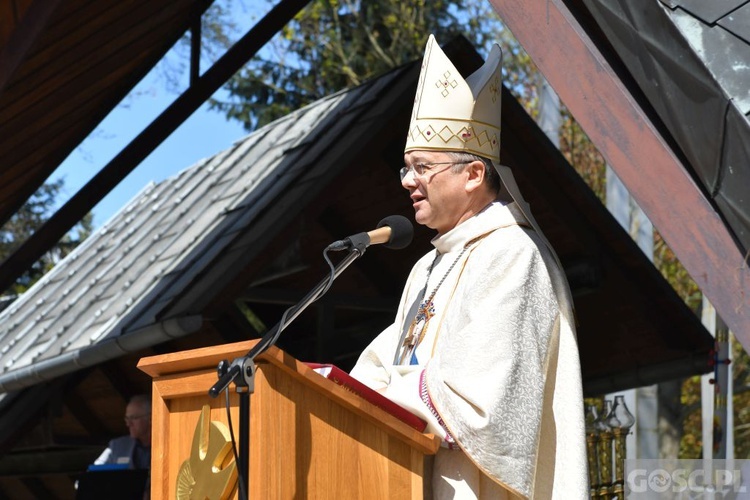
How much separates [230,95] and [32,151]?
1820 cm

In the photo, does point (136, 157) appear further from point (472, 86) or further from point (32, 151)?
point (472, 86)

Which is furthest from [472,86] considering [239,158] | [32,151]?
[239,158]

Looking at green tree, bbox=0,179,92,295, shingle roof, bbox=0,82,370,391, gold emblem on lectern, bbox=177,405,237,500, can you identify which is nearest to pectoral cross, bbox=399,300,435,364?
gold emblem on lectern, bbox=177,405,237,500

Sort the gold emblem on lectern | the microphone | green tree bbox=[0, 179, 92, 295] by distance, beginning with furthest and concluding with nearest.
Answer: green tree bbox=[0, 179, 92, 295] < the microphone < the gold emblem on lectern

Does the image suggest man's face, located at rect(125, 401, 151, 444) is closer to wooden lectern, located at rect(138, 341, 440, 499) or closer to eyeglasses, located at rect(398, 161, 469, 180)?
eyeglasses, located at rect(398, 161, 469, 180)

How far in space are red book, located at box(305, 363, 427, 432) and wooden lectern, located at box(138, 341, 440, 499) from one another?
1.0 inches

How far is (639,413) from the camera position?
1619 centimetres

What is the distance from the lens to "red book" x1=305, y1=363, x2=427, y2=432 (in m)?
2.93

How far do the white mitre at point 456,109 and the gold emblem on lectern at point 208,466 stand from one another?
3.95 feet

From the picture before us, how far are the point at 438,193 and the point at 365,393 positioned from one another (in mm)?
902

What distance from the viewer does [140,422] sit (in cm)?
834

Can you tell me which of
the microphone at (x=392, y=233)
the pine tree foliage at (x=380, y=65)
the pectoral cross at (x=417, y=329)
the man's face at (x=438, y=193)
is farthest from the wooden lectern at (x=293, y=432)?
the pine tree foliage at (x=380, y=65)

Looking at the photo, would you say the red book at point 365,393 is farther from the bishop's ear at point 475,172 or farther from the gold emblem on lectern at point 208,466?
the bishop's ear at point 475,172

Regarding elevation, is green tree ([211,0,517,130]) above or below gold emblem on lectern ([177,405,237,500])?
above
